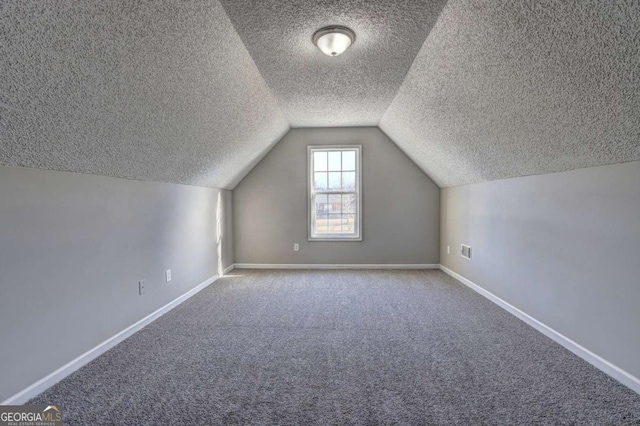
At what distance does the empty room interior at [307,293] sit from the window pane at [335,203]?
1689mm

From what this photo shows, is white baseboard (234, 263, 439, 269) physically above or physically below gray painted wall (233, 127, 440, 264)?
below

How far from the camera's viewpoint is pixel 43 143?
157cm

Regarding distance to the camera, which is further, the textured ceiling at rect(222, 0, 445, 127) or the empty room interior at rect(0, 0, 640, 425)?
the textured ceiling at rect(222, 0, 445, 127)

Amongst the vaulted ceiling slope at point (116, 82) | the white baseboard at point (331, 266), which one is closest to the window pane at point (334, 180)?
the white baseboard at point (331, 266)

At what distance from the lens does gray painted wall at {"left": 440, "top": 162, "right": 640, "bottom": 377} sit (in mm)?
1748

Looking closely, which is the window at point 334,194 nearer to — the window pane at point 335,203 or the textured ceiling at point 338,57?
the window pane at point 335,203

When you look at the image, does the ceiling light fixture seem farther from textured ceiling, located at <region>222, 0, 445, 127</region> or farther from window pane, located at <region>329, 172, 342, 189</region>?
window pane, located at <region>329, 172, 342, 189</region>

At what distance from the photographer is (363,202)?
4711 mm

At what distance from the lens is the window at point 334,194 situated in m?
4.74

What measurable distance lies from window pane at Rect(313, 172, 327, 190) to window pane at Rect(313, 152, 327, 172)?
0.21 ft

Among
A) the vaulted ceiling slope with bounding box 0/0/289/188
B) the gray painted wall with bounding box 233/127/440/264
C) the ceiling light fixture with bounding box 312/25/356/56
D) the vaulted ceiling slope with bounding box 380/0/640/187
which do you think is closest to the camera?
the vaulted ceiling slope with bounding box 0/0/289/188

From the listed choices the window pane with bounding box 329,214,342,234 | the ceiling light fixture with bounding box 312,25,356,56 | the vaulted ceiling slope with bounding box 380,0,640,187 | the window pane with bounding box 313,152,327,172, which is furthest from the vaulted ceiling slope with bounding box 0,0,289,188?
the window pane with bounding box 329,214,342,234

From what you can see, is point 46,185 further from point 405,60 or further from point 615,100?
point 615,100

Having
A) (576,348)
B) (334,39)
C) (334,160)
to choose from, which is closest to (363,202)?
(334,160)
